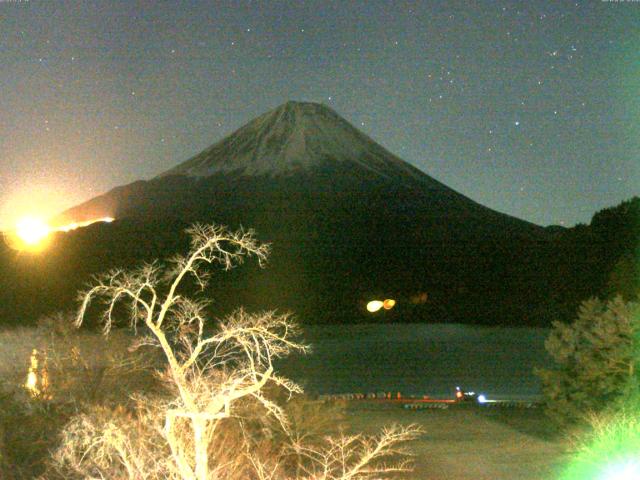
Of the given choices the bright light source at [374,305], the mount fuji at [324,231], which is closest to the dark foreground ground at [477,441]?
the mount fuji at [324,231]

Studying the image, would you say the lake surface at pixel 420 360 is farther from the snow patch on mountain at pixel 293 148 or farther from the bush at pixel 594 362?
the snow patch on mountain at pixel 293 148

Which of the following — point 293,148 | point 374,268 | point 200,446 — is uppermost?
point 293,148

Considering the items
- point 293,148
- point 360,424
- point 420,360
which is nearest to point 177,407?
point 360,424

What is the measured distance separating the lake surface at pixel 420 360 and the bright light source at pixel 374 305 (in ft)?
10.1

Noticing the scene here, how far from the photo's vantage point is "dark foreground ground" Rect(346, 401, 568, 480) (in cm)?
1098

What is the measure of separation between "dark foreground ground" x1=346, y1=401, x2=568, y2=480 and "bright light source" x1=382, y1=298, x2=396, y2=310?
2414cm

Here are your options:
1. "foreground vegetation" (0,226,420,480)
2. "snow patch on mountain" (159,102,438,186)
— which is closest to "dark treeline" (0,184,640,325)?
"foreground vegetation" (0,226,420,480)

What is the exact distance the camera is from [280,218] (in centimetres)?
6216

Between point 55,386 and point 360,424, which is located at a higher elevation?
point 55,386

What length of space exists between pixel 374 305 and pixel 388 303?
0.77 meters

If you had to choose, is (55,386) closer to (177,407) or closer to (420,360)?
(177,407)

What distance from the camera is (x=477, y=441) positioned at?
13.1 m

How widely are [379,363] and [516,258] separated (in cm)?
2113

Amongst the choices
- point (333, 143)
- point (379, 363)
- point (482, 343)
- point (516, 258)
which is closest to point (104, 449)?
point (379, 363)
